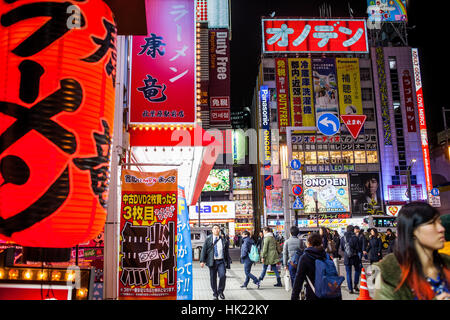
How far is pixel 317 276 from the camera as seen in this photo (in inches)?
→ 193

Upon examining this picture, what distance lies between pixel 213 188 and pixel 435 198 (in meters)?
25.6

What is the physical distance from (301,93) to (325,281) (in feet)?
154

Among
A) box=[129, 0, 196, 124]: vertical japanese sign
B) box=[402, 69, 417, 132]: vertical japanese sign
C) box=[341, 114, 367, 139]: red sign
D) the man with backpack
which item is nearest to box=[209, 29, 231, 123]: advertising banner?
box=[341, 114, 367, 139]: red sign

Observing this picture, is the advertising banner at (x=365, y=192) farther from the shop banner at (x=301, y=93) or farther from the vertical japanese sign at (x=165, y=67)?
the vertical japanese sign at (x=165, y=67)

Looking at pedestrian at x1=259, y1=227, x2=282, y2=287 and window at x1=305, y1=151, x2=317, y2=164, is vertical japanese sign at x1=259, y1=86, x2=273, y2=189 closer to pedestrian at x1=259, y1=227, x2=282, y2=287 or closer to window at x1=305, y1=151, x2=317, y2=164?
window at x1=305, y1=151, x2=317, y2=164

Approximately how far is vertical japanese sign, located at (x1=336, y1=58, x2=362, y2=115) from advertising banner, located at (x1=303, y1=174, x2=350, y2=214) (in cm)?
1008

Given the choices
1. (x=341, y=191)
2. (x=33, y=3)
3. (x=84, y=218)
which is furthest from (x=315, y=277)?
(x=341, y=191)

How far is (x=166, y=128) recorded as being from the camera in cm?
715

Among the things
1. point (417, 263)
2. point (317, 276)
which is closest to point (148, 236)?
point (317, 276)

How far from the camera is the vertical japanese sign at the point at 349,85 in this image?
1971 inches

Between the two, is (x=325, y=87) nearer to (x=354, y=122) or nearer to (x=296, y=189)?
(x=296, y=189)

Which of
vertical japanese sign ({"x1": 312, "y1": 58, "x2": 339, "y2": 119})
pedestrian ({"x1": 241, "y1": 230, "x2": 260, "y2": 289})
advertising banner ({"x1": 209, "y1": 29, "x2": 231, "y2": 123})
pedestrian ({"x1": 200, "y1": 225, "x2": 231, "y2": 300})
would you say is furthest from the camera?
vertical japanese sign ({"x1": 312, "y1": 58, "x2": 339, "y2": 119})

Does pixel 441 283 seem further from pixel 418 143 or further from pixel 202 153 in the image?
pixel 418 143

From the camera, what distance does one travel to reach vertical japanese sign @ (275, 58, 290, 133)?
4866 cm
